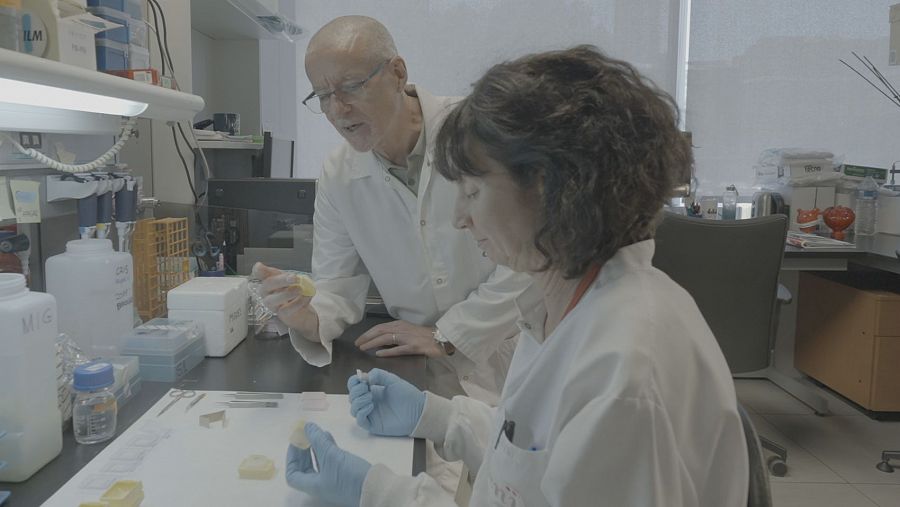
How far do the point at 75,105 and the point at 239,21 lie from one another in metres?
1.41

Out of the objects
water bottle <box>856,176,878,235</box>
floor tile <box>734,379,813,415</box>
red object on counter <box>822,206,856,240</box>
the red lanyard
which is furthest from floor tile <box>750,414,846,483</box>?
the red lanyard

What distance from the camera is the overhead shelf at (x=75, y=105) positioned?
867 mm

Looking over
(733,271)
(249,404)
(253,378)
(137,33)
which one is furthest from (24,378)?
(733,271)

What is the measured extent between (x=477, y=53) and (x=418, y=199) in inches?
96.7

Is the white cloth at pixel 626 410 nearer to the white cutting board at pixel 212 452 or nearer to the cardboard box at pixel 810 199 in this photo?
the white cutting board at pixel 212 452

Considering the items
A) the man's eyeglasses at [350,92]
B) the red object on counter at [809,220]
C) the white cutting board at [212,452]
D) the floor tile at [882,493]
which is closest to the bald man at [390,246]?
the man's eyeglasses at [350,92]

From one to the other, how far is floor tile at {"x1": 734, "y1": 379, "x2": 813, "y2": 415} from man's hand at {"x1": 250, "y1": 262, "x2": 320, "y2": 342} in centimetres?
235

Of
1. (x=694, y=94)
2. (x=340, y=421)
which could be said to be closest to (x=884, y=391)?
(x=694, y=94)

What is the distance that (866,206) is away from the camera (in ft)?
11.1

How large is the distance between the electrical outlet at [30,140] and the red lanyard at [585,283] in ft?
3.62

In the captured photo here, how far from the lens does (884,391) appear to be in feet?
9.98

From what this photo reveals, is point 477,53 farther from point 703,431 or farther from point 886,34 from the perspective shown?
point 703,431

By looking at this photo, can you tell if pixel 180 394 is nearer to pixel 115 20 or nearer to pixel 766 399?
pixel 115 20

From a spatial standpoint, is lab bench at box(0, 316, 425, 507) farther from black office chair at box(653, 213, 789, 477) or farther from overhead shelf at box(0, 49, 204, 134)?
black office chair at box(653, 213, 789, 477)
